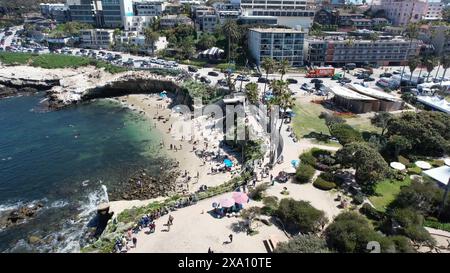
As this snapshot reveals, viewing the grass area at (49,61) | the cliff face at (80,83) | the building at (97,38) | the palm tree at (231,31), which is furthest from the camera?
the building at (97,38)

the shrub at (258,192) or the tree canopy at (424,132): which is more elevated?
the tree canopy at (424,132)

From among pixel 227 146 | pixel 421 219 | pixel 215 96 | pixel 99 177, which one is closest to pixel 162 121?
pixel 215 96

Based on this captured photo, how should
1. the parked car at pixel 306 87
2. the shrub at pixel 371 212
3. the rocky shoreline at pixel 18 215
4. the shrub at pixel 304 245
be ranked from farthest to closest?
the parked car at pixel 306 87 → the rocky shoreline at pixel 18 215 → the shrub at pixel 371 212 → the shrub at pixel 304 245

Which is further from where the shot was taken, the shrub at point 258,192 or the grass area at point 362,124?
the grass area at point 362,124

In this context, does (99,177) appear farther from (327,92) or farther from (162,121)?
(327,92)

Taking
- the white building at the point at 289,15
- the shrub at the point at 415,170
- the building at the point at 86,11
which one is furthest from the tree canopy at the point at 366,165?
the building at the point at 86,11

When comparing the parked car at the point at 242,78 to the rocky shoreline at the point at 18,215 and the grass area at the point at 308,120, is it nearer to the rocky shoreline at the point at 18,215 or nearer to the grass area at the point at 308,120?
the grass area at the point at 308,120

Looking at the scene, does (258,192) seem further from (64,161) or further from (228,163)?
(64,161)

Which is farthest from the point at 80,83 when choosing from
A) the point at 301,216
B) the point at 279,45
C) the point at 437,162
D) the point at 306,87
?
the point at 437,162
